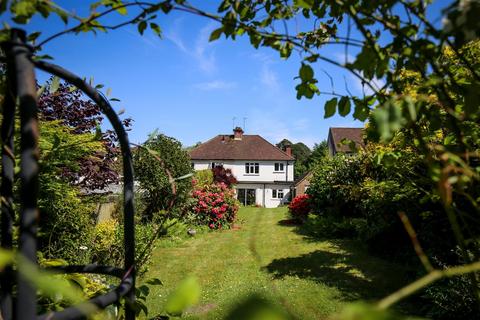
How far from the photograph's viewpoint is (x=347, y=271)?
9.05m

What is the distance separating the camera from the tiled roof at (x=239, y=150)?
35.6 meters

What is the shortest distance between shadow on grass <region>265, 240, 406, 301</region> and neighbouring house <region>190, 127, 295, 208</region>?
78.2 ft

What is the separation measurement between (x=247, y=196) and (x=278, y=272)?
87.3 ft

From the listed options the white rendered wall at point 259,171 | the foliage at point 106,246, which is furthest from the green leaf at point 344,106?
the white rendered wall at point 259,171

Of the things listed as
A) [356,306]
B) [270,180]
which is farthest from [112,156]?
[270,180]

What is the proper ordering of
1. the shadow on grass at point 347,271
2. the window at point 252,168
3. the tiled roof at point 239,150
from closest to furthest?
the shadow on grass at point 347,271 → the tiled roof at point 239,150 → the window at point 252,168

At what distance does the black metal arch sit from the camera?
35.2 inches

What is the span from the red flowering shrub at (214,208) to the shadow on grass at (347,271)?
21.4 feet

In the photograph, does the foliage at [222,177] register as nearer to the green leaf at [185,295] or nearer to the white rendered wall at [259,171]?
A: the white rendered wall at [259,171]

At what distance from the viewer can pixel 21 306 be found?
2.89 ft

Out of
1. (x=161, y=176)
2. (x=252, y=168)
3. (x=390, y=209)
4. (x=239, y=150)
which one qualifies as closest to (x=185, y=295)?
(x=390, y=209)

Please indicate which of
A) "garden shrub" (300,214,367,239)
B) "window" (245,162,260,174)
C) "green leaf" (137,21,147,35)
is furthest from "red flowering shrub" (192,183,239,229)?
"window" (245,162,260,174)

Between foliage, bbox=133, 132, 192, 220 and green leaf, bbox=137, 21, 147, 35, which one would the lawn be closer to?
foliage, bbox=133, 132, 192, 220

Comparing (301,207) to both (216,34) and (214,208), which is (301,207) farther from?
(216,34)
